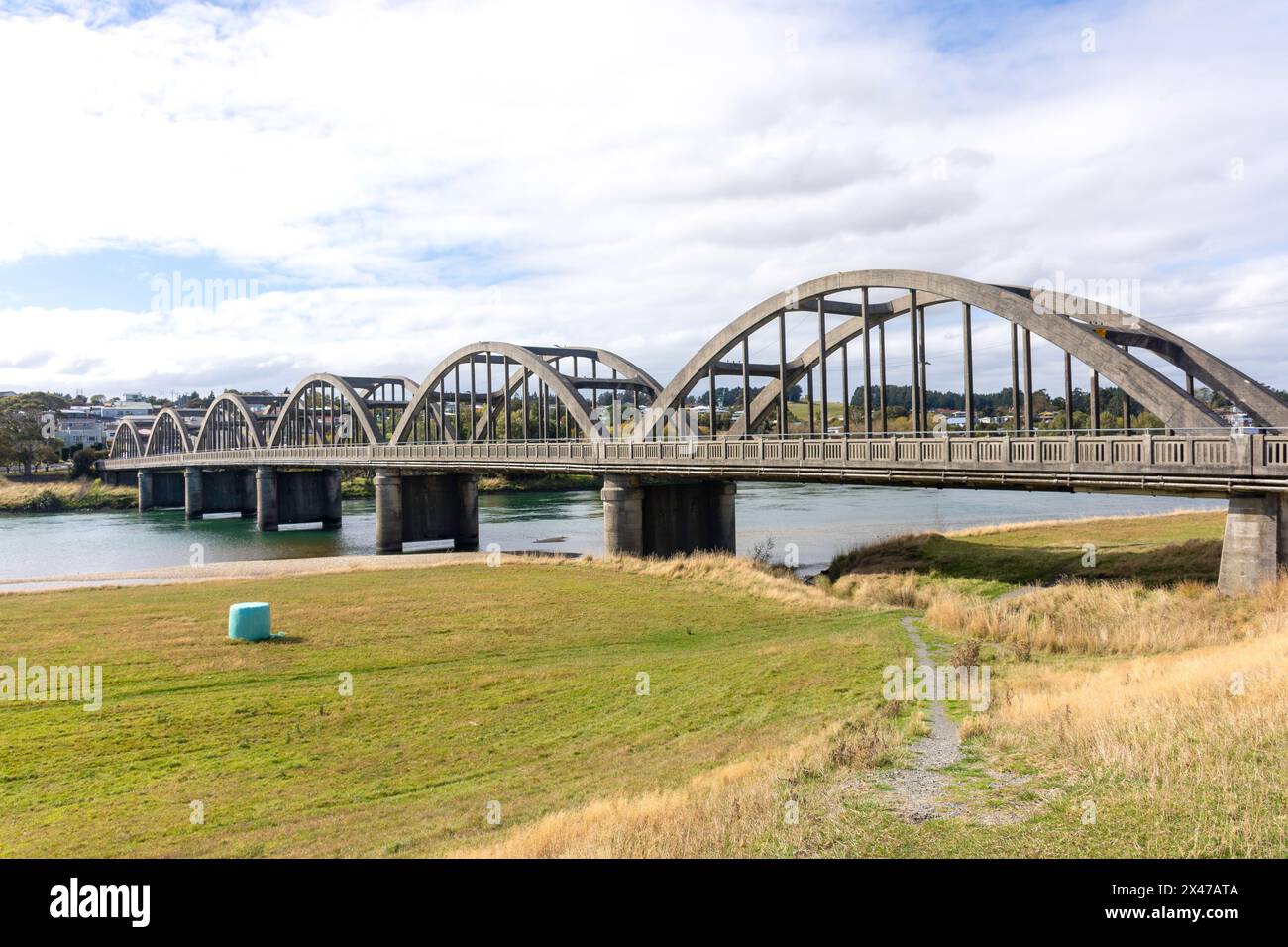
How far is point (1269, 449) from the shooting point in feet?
67.5

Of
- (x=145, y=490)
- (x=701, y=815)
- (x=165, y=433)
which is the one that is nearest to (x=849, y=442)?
(x=701, y=815)

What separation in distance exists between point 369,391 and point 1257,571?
83983 mm

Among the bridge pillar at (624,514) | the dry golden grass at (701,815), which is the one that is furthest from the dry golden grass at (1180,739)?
the bridge pillar at (624,514)

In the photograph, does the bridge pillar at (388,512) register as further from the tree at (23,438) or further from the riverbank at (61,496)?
the tree at (23,438)

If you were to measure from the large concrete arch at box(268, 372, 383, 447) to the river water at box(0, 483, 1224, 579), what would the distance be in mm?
9133

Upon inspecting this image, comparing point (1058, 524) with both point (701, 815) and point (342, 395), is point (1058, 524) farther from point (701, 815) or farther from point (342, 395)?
point (342, 395)

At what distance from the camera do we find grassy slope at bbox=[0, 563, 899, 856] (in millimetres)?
10859

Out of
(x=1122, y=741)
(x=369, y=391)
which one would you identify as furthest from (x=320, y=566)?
(x=369, y=391)

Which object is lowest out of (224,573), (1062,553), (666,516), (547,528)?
(547,528)

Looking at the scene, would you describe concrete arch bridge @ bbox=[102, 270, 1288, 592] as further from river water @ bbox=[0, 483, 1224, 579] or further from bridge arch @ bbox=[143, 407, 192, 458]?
bridge arch @ bbox=[143, 407, 192, 458]

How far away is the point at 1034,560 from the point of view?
1266 inches

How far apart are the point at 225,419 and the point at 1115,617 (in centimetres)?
12396

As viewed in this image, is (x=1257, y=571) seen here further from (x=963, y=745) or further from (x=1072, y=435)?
(x=963, y=745)

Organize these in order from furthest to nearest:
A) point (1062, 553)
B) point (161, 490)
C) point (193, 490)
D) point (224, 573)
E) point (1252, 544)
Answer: point (161, 490), point (193, 490), point (224, 573), point (1062, 553), point (1252, 544)
